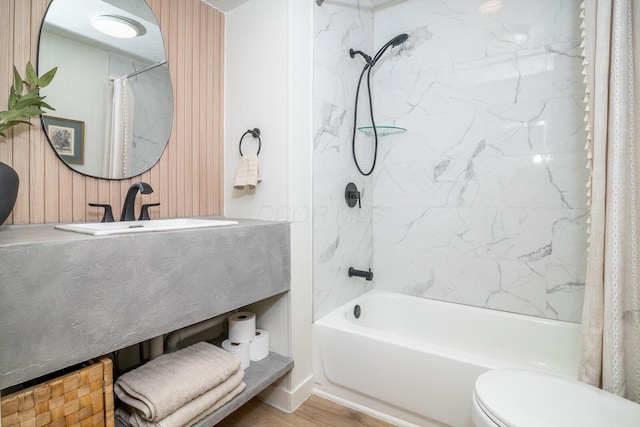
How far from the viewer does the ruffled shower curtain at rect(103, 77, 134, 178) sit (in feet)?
4.74

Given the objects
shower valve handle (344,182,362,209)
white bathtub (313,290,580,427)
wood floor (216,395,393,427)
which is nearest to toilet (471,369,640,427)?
white bathtub (313,290,580,427)

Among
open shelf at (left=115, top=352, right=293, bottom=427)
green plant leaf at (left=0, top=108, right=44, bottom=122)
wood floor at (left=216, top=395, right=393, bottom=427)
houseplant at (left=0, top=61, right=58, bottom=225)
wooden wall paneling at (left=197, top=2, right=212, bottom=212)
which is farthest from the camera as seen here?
wooden wall paneling at (left=197, top=2, right=212, bottom=212)

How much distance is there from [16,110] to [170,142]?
0.68 m

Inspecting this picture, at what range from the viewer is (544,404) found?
1014 millimetres

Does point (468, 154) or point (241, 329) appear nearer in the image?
point (241, 329)

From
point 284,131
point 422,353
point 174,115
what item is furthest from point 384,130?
point 422,353

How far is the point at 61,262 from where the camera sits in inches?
33.5

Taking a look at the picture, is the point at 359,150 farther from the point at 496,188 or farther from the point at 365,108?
the point at 496,188

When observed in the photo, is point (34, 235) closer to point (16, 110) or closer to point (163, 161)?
point (16, 110)

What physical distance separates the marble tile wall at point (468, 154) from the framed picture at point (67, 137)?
3.65 feet

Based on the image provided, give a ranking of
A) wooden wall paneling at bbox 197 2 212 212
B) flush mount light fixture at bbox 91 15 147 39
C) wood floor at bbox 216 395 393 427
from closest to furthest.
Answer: flush mount light fixture at bbox 91 15 147 39
wood floor at bbox 216 395 393 427
wooden wall paneling at bbox 197 2 212 212

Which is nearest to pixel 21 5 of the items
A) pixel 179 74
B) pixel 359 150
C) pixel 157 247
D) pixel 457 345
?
pixel 179 74

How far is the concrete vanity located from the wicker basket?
134 millimetres

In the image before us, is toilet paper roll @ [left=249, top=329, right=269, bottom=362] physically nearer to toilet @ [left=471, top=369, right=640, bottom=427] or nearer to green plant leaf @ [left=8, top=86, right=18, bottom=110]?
toilet @ [left=471, top=369, right=640, bottom=427]
